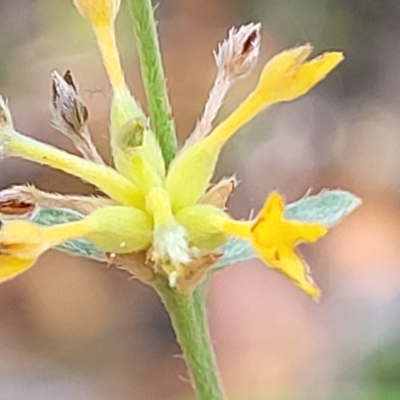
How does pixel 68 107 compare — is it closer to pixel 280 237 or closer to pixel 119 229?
pixel 119 229

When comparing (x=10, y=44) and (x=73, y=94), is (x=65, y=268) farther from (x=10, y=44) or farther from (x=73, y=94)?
(x=73, y=94)

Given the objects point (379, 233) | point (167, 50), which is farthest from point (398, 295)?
point (167, 50)

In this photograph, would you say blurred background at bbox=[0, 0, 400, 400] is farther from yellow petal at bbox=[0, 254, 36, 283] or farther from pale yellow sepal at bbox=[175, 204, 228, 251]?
yellow petal at bbox=[0, 254, 36, 283]

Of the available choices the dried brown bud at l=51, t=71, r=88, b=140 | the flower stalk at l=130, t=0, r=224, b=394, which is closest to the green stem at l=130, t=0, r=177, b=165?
the flower stalk at l=130, t=0, r=224, b=394

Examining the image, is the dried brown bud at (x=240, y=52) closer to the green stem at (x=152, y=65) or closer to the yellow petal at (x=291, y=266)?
the green stem at (x=152, y=65)

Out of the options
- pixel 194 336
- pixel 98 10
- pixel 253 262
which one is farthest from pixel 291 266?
pixel 253 262

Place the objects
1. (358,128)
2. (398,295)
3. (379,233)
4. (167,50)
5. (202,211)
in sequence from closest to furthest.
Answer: (202,211) → (398,295) → (379,233) → (358,128) → (167,50)
